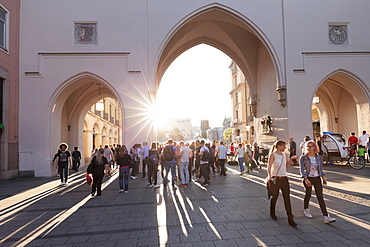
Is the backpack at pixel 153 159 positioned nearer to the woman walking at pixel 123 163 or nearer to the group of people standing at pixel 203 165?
the group of people standing at pixel 203 165

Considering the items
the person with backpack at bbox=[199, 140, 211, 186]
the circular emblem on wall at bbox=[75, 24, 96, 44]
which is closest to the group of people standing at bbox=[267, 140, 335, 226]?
the person with backpack at bbox=[199, 140, 211, 186]

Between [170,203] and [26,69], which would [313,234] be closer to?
[170,203]

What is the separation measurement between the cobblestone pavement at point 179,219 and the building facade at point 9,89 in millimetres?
4350

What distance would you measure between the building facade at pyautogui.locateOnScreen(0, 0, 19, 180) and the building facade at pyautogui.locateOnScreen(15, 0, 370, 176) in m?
0.33

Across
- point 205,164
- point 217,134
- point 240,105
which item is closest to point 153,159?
point 205,164

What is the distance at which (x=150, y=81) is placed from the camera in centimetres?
1422

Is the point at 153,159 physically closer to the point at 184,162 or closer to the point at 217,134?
the point at 184,162

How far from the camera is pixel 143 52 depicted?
14297 millimetres

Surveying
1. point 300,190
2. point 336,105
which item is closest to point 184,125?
point 336,105

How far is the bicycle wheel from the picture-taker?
477 inches

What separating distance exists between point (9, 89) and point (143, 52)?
6876 mm

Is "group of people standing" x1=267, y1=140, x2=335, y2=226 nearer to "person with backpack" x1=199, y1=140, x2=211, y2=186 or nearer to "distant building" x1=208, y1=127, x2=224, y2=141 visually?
"person with backpack" x1=199, y1=140, x2=211, y2=186

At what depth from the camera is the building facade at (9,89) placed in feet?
39.6

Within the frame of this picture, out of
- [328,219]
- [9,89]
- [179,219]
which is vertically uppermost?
[9,89]
